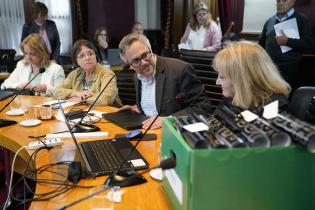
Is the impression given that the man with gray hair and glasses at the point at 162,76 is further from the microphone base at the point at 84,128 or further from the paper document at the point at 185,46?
the paper document at the point at 185,46

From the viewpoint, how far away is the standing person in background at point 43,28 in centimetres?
428

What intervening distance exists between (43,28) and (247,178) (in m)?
4.15

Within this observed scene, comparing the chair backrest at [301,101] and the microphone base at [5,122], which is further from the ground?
the chair backrest at [301,101]

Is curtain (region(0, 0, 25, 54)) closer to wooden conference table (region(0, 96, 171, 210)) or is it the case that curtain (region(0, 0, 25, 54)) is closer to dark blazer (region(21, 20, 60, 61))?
dark blazer (region(21, 20, 60, 61))

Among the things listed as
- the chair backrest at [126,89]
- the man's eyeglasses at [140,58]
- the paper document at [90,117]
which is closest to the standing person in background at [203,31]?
the chair backrest at [126,89]

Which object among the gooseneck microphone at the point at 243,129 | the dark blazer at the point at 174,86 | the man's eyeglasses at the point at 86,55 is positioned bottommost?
the dark blazer at the point at 174,86

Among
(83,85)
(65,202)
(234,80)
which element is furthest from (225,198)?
(83,85)

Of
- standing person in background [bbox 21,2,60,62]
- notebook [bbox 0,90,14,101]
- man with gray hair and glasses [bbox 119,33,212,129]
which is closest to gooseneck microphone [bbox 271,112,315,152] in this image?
man with gray hair and glasses [bbox 119,33,212,129]

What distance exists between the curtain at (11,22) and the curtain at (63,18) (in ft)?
1.39

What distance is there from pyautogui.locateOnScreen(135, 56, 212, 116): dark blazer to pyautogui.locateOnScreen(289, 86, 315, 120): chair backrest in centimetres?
63

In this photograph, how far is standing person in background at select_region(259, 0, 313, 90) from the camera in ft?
9.80

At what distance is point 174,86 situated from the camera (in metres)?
1.97

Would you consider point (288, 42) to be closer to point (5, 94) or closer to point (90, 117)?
point (90, 117)

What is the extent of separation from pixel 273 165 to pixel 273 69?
649 millimetres
